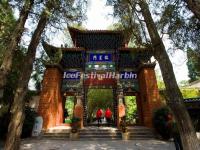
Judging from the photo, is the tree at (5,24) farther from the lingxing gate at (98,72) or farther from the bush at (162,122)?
the bush at (162,122)

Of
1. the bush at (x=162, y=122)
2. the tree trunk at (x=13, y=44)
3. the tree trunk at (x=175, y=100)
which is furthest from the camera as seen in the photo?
the bush at (x=162, y=122)

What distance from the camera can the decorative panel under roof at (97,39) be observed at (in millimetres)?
14930

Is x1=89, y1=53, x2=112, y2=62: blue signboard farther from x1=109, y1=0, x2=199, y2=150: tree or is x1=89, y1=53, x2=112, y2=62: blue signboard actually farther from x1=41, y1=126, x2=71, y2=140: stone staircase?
x1=109, y1=0, x2=199, y2=150: tree

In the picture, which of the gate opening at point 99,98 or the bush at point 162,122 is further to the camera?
the gate opening at point 99,98

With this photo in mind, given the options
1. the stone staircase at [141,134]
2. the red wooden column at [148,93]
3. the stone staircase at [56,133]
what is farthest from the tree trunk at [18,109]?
the red wooden column at [148,93]

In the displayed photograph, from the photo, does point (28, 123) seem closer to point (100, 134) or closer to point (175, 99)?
point (100, 134)

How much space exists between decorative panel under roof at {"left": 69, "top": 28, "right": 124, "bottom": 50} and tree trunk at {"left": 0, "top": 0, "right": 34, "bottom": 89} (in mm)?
6965

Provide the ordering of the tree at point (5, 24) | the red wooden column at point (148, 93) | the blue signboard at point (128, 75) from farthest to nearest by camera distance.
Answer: the blue signboard at point (128, 75) → the red wooden column at point (148, 93) → the tree at point (5, 24)

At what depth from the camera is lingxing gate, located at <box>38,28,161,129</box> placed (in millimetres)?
14305

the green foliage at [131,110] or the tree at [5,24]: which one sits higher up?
the tree at [5,24]

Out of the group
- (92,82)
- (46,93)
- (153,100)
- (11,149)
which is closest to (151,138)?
(153,100)

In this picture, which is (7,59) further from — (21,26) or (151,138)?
(151,138)

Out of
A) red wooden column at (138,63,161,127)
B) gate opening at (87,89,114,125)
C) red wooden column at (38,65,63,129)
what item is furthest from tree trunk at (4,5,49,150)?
gate opening at (87,89,114,125)

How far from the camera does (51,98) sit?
13844 mm
